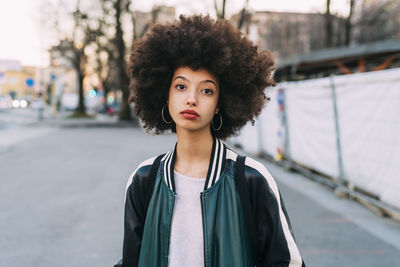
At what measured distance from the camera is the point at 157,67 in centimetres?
190

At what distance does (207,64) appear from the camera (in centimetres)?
177

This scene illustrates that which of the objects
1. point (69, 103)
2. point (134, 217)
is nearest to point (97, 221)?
point (134, 217)

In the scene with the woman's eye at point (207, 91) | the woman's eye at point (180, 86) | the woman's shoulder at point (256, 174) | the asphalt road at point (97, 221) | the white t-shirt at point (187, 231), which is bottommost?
the asphalt road at point (97, 221)

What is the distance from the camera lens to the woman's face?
1.70m

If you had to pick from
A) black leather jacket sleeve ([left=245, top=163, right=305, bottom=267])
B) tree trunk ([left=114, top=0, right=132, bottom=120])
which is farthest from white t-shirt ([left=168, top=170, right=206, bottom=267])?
tree trunk ([left=114, top=0, right=132, bottom=120])

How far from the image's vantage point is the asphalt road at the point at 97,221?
13.5 feet

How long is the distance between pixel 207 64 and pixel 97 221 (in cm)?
404

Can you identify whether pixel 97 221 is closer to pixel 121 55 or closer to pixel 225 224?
pixel 225 224

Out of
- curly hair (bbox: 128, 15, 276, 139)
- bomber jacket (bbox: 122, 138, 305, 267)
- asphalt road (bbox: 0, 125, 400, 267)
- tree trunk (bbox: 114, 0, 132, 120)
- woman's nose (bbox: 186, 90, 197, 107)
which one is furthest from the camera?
tree trunk (bbox: 114, 0, 132, 120)

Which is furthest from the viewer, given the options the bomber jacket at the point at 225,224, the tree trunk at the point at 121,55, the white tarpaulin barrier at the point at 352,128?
the tree trunk at the point at 121,55

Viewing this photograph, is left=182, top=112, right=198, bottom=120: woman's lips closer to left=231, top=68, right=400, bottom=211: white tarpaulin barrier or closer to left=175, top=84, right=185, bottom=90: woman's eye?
left=175, top=84, right=185, bottom=90: woman's eye

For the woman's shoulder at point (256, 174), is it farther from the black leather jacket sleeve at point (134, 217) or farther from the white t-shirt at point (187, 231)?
the black leather jacket sleeve at point (134, 217)

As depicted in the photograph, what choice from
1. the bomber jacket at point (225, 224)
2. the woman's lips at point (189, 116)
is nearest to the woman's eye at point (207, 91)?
the woman's lips at point (189, 116)

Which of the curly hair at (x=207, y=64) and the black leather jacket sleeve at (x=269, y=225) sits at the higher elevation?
the curly hair at (x=207, y=64)
